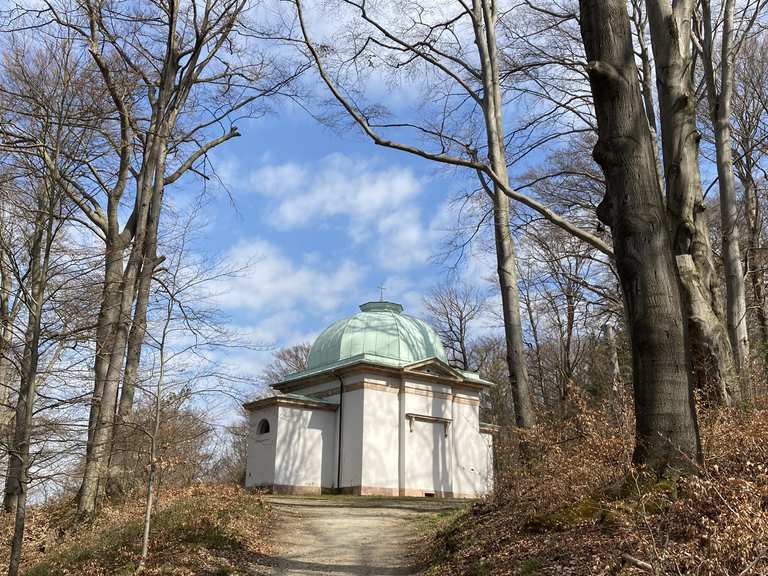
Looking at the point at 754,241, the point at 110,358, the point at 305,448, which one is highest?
the point at 754,241

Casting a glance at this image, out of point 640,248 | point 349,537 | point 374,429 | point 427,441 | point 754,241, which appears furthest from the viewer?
point 427,441

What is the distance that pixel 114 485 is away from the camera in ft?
50.6

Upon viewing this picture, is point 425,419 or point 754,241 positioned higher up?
point 754,241

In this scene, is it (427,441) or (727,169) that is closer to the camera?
(727,169)

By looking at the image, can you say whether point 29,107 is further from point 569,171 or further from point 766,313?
point 766,313

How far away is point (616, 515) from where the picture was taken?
239 inches

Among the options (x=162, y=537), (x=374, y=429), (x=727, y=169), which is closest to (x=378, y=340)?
(x=374, y=429)

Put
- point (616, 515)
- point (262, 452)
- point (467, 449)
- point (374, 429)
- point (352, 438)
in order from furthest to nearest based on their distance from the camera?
point (467, 449), point (262, 452), point (352, 438), point (374, 429), point (616, 515)

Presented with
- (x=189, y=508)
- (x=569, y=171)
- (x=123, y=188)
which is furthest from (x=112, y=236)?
(x=569, y=171)

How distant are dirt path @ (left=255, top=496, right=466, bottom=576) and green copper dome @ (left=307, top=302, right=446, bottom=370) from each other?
8.62 meters

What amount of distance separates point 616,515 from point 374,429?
58.1ft

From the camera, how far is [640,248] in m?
6.82

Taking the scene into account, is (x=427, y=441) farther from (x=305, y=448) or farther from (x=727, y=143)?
(x=727, y=143)

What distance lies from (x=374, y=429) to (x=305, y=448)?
2480mm
